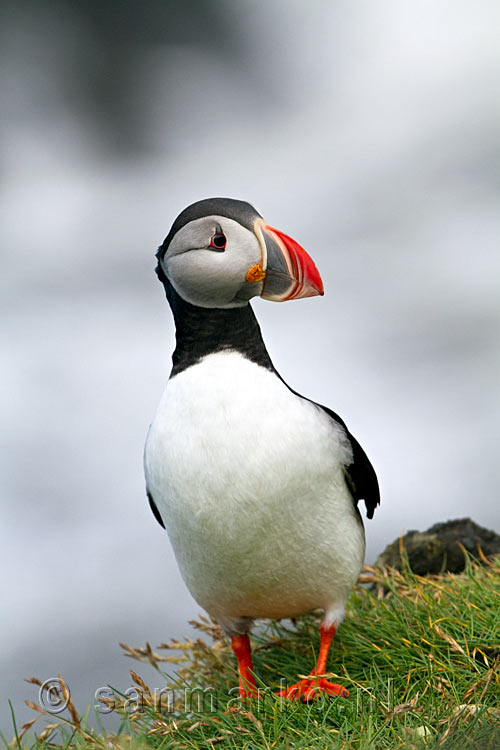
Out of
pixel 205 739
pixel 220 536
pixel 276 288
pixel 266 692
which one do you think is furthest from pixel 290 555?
pixel 276 288

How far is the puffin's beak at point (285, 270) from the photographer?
2771 mm

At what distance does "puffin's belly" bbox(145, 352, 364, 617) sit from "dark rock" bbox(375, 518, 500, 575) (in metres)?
1.22

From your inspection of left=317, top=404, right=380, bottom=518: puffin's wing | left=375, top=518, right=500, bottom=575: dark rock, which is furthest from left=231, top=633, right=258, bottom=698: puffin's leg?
left=375, top=518, right=500, bottom=575: dark rock

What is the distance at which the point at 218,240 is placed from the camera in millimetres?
2766

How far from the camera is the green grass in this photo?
2.37 meters

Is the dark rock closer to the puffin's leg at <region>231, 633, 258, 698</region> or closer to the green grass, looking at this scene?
the green grass

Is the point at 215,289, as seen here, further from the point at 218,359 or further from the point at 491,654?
the point at 491,654

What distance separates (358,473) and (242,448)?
0.54m

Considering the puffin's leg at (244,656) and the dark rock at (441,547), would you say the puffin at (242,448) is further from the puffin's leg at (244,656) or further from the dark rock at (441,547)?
the dark rock at (441,547)

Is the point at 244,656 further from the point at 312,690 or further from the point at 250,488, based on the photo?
the point at 250,488

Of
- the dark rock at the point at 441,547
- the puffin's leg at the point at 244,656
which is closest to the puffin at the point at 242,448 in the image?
the puffin's leg at the point at 244,656

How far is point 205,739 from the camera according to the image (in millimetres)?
2582

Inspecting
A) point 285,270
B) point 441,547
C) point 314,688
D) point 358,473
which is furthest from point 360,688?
point 441,547

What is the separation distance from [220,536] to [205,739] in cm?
59
